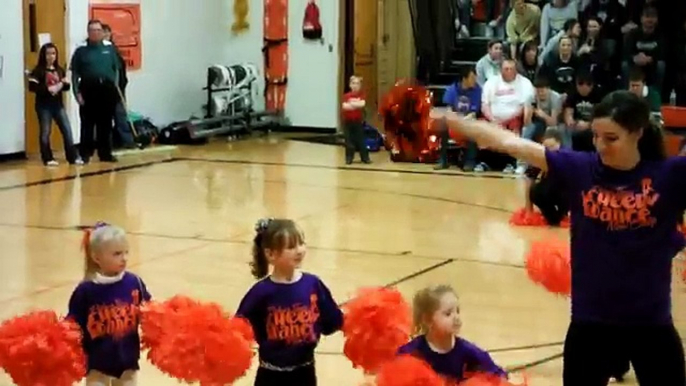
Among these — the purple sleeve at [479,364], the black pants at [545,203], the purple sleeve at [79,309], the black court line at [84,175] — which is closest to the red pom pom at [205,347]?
the purple sleeve at [79,309]

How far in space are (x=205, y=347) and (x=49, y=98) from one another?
11.9 meters

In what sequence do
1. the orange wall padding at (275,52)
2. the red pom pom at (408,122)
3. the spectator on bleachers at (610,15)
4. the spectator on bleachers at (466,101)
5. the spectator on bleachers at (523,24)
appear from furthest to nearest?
1. the orange wall padding at (275,52)
2. the spectator on bleachers at (523,24)
3. the spectator on bleachers at (610,15)
4. the red pom pom at (408,122)
5. the spectator on bleachers at (466,101)

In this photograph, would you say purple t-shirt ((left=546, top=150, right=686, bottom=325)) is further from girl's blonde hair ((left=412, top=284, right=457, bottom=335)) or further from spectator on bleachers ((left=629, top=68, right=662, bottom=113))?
spectator on bleachers ((left=629, top=68, right=662, bottom=113))

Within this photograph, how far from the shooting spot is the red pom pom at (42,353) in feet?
17.0

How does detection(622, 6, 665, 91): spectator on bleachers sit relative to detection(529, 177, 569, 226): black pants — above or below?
above

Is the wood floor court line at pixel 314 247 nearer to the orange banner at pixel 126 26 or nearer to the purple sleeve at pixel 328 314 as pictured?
the purple sleeve at pixel 328 314

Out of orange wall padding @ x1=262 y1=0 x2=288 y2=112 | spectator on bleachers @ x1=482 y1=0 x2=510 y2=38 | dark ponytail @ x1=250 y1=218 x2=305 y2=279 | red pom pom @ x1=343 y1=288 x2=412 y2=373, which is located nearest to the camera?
dark ponytail @ x1=250 y1=218 x2=305 y2=279

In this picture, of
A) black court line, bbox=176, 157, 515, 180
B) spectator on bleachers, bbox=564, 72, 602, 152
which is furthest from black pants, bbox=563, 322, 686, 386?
black court line, bbox=176, 157, 515, 180

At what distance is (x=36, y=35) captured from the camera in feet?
57.2

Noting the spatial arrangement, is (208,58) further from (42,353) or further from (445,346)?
(445,346)

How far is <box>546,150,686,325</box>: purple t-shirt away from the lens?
14.3 ft

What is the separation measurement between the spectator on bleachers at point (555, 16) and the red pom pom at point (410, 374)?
44.9 feet

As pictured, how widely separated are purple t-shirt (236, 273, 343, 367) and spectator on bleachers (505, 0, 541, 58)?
44.6 feet

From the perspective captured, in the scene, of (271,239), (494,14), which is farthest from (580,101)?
(271,239)
